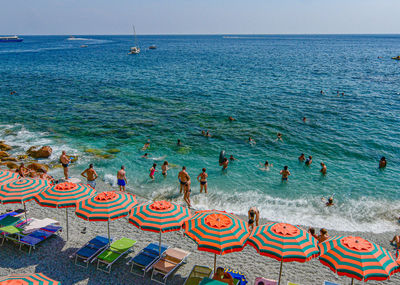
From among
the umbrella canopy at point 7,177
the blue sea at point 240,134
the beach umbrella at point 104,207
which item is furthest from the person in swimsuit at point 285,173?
the umbrella canopy at point 7,177

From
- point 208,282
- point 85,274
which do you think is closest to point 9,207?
point 85,274

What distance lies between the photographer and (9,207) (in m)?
14.7

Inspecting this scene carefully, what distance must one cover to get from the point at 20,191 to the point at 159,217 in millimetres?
6067

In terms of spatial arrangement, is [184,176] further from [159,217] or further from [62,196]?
[62,196]

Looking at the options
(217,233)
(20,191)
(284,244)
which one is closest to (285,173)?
(284,244)

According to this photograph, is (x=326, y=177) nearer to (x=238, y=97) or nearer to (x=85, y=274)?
(x=85, y=274)

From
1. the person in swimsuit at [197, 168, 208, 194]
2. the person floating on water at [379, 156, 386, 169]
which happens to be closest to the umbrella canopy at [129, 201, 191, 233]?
the person in swimsuit at [197, 168, 208, 194]

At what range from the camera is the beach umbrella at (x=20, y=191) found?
1130 centimetres

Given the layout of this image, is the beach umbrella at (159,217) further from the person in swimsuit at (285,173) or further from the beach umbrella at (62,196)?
the person in swimsuit at (285,173)

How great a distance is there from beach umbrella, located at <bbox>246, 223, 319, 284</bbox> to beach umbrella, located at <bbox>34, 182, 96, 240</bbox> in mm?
6610

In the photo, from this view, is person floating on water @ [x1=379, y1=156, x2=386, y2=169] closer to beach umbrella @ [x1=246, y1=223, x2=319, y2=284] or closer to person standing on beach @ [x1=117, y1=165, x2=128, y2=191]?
beach umbrella @ [x1=246, y1=223, x2=319, y2=284]

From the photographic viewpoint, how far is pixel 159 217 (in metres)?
9.80

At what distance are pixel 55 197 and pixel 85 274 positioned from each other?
301 cm

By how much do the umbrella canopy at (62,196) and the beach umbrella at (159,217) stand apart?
2.43m
